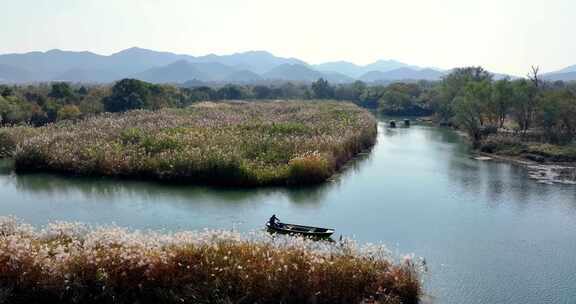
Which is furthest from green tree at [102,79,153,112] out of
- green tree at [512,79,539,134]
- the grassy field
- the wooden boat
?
the wooden boat

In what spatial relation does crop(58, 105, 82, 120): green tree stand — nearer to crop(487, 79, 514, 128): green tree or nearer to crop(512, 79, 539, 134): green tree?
crop(487, 79, 514, 128): green tree

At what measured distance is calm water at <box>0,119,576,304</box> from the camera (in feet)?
53.8

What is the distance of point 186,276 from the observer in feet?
41.4

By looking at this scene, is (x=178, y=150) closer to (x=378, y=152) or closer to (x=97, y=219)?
(x=97, y=219)

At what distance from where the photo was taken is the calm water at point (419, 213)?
16406 millimetres

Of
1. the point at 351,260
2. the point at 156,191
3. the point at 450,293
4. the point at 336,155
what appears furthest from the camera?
the point at 336,155

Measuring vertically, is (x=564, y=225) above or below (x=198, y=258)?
below

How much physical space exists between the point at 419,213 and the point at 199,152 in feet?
41.5

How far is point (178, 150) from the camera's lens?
99.3ft

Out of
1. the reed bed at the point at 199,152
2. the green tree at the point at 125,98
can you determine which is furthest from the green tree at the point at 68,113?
the reed bed at the point at 199,152

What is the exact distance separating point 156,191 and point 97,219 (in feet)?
15.5

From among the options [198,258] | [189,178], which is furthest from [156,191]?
[198,258]

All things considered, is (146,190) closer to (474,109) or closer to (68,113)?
(68,113)

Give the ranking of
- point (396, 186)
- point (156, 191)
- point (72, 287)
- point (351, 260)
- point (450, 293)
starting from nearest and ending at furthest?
1. point (72, 287)
2. point (351, 260)
3. point (450, 293)
4. point (156, 191)
5. point (396, 186)
